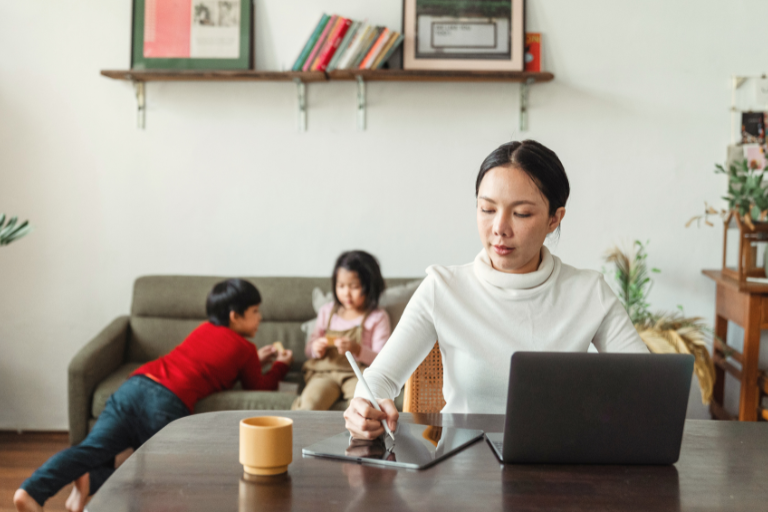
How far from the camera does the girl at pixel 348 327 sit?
2549 mm

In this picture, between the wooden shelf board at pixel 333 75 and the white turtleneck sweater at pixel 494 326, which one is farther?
the wooden shelf board at pixel 333 75

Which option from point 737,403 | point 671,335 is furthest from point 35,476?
point 737,403

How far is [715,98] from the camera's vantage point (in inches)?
120

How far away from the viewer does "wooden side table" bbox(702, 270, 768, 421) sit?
8.55 ft

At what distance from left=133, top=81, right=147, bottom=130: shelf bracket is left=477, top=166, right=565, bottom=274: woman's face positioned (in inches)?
87.7

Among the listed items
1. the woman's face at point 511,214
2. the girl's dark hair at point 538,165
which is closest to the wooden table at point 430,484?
the woman's face at point 511,214

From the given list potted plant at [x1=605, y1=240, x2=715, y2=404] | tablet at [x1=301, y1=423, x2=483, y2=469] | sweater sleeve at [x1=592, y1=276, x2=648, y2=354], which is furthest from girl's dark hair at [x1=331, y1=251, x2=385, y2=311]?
tablet at [x1=301, y1=423, x2=483, y2=469]

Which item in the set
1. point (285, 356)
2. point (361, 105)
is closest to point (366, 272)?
point (285, 356)

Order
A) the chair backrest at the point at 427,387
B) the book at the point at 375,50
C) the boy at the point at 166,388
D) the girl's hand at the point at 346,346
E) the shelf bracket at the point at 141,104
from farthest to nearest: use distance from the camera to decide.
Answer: the shelf bracket at the point at 141,104 → the book at the point at 375,50 → the girl's hand at the point at 346,346 → the boy at the point at 166,388 → the chair backrest at the point at 427,387

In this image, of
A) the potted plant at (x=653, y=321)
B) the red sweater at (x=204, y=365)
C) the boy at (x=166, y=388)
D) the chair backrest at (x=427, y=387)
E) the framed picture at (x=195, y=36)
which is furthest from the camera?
the framed picture at (x=195, y=36)

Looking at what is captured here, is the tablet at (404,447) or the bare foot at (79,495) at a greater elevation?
the tablet at (404,447)

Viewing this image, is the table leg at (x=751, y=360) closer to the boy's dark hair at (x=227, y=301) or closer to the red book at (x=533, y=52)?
the red book at (x=533, y=52)

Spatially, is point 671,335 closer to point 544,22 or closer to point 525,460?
point 544,22

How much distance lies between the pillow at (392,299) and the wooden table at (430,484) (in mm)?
1717
